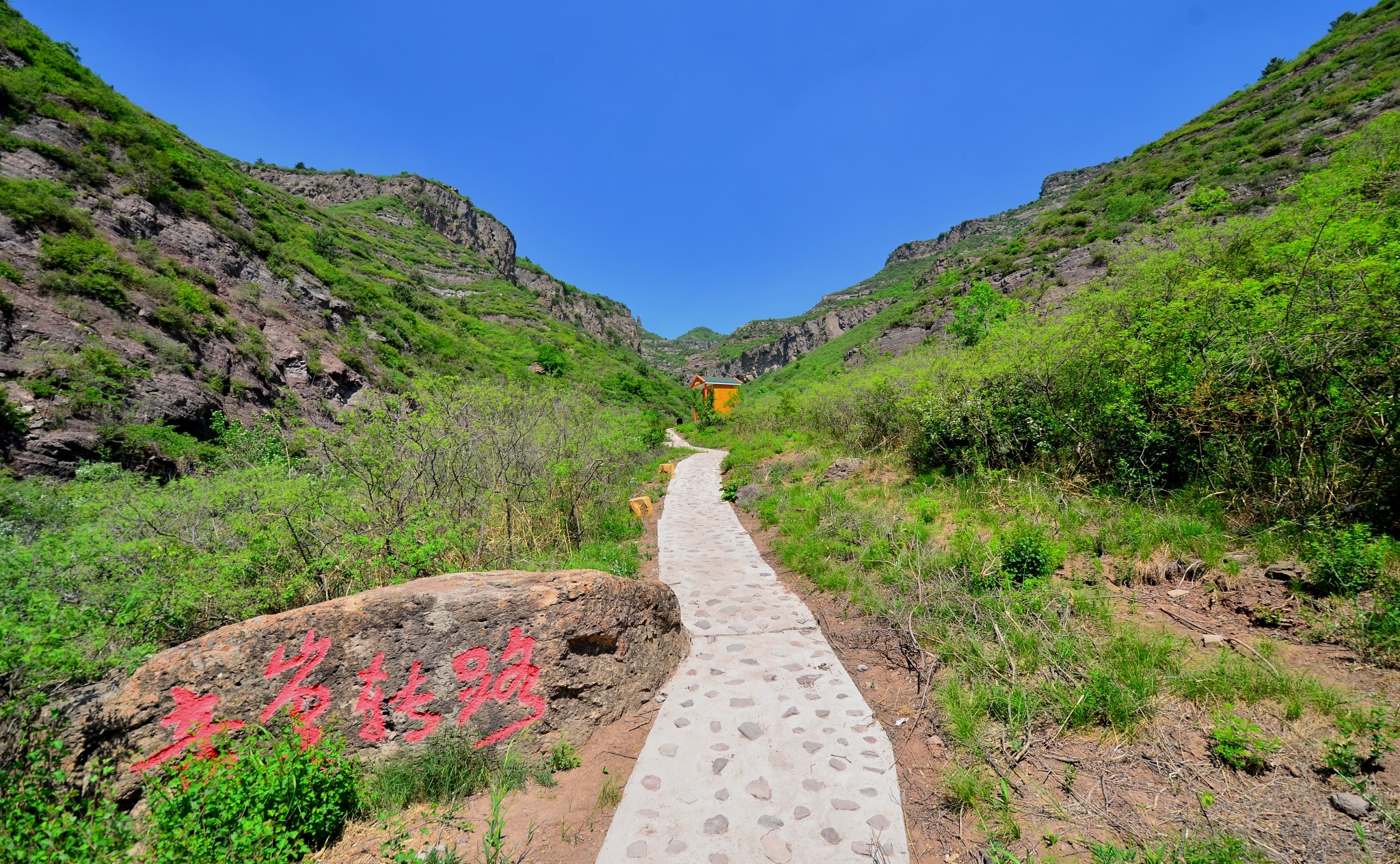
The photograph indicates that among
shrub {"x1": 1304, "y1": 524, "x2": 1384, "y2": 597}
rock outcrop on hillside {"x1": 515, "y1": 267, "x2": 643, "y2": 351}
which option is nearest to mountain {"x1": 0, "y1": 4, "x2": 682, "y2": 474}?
shrub {"x1": 1304, "y1": 524, "x2": 1384, "y2": 597}

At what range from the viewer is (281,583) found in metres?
4.04

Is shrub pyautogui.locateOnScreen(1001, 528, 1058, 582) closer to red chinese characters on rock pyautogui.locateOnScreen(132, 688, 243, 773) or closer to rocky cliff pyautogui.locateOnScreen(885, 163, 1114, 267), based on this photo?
red chinese characters on rock pyautogui.locateOnScreen(132, 688, 243, 773)

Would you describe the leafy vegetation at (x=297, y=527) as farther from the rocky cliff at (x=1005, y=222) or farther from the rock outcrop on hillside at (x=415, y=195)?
the rocky cliff at (x=1005, y=222)

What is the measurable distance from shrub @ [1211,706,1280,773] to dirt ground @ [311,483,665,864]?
3.69m

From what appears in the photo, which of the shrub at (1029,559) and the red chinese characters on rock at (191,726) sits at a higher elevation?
the red chinese characters on rock at (191,726)

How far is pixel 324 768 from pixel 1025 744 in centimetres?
459

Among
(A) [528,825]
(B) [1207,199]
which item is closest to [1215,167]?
(B) [1207,199]

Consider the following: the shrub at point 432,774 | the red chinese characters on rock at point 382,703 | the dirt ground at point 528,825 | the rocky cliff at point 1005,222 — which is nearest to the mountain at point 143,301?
the red chinese characters on rock at point 382,703

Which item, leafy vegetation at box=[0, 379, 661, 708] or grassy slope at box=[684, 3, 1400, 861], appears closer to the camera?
leafy vegetation at box=[0, 379, 661, 708]

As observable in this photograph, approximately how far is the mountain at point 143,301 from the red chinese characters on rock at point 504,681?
621cm

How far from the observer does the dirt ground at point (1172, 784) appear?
7.16ft

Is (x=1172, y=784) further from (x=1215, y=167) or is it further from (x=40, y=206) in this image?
(x=1215, y=167)

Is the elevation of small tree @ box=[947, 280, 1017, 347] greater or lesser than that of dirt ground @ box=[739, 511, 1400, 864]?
greater

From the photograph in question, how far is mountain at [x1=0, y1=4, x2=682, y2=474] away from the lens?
8891 mm
